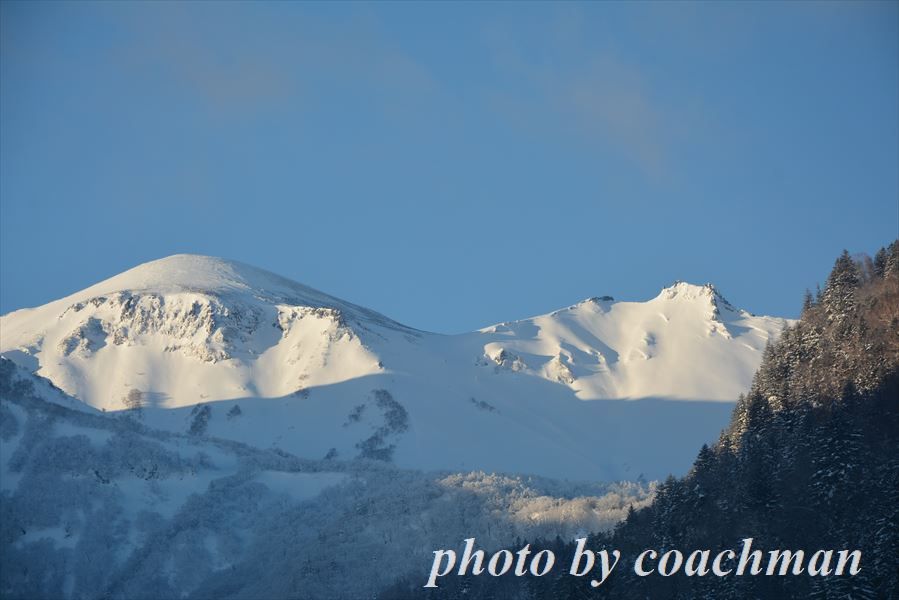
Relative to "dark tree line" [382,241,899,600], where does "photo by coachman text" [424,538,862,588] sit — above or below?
below

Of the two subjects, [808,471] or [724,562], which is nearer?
[724,562]

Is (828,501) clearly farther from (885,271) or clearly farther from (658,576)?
(885,271)

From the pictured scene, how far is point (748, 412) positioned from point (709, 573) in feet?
88.0

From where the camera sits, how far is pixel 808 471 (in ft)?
454

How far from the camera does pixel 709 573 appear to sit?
13325 centimetres

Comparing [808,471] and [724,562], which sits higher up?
[808,471]

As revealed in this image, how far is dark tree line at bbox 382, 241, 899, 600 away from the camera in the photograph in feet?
415

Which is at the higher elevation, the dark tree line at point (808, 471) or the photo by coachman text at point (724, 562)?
the dark tree line at point (808, 471)

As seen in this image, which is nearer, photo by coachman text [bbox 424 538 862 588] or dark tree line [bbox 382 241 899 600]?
photo by coachman text [bbox 424 538 862 588]

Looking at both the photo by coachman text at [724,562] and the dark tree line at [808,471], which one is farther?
the dark tree line at [808,471]

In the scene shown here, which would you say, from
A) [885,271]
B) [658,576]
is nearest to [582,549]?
[658,576]

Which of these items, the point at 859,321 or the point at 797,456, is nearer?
the point at 797,456

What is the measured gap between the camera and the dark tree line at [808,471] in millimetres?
126562

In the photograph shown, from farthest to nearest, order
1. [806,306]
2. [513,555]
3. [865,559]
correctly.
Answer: [513,555]
[806,306]
[865,559]
